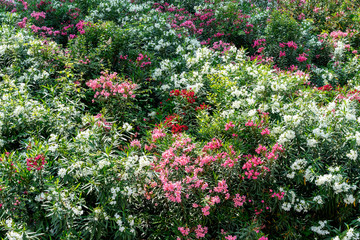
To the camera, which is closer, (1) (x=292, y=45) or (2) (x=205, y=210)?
(2) (x=205, y=210)

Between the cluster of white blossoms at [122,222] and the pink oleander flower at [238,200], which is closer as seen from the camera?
the cluster of white blossoms at [122,222]

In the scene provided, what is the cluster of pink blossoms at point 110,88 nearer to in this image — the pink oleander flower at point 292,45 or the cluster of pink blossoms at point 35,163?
the cluster of pink blossoms at point 35,163

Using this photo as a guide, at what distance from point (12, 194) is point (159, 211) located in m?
1.75

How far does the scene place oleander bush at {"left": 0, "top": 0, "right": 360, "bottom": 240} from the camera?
11.5 ft

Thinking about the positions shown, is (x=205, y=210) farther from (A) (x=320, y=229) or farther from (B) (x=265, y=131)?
(A) (x=320, y=229)

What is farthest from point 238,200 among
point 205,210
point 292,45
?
point 292,45

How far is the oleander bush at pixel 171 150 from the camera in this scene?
3.51 m

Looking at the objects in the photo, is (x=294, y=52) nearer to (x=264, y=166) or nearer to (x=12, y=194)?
(x=264, y=166)

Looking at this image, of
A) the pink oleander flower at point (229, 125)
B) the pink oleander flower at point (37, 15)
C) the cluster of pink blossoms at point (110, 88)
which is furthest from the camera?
the pink oleander flower at point (37, 15)

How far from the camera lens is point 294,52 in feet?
22.3

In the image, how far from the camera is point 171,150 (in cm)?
383

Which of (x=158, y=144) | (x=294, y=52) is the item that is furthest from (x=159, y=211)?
(x=294, y=52)

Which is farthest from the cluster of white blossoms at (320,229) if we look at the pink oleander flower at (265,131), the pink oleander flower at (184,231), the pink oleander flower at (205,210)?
the pink oleander flower at (184,231)

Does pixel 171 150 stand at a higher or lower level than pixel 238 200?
higher
